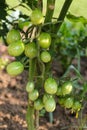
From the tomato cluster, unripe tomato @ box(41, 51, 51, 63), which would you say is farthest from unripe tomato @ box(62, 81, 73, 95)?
unripe tomato @ box(41, 51, 51, 63)

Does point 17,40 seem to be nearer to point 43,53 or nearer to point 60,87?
point 43,53

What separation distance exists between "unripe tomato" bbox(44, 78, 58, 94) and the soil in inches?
30.3

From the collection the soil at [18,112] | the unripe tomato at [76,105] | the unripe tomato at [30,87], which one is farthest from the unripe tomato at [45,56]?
the soil at [18,112]

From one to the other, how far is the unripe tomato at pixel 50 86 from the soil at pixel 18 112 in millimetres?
770

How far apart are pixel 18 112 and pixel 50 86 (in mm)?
1083

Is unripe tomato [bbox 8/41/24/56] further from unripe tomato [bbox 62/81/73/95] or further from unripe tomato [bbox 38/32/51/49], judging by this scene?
unripe tomato [bbox 62/81/73/95]

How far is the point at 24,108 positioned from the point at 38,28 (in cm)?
117

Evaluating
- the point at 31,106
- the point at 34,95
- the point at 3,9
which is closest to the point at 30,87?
the point at 34,95

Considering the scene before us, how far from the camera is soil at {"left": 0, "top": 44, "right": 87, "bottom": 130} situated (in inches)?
75.5

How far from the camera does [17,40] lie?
97 centimetres

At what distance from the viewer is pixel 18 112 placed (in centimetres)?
204

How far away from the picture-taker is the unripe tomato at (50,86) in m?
0.99

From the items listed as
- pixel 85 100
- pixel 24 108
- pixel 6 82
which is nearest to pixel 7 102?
pixel 24 108

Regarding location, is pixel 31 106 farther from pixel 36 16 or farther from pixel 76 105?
pixel 36 16
